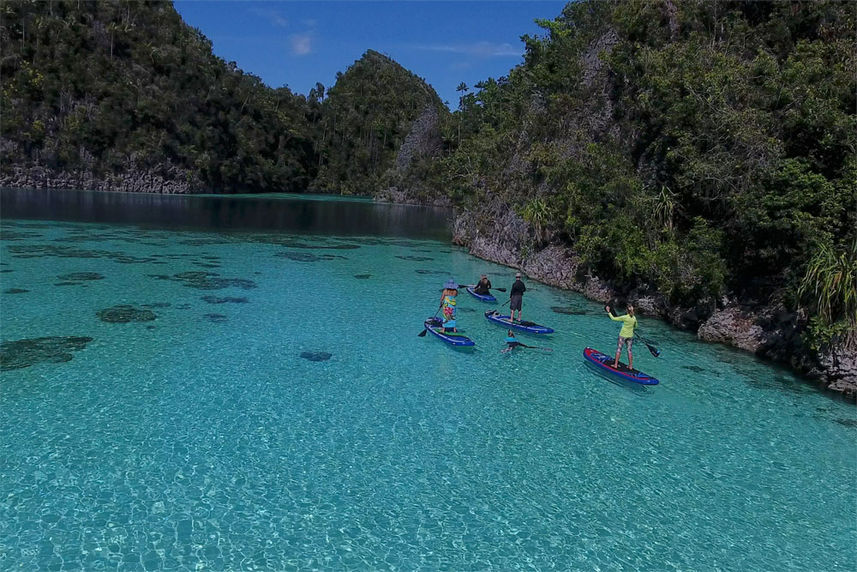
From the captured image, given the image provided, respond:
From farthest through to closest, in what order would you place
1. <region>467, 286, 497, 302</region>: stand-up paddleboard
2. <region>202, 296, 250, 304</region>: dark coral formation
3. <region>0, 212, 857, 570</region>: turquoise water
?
1. <region>467, 286, 497, 302</region>: stand-up paddleboard
2. <region>202, 296, 250, 304</region>: dark coral formation
3. <region>0, 212, 857, 570</region>: turquoise water

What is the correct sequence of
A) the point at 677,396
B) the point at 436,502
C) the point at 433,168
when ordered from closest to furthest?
the point at 436,502 < the point at 677,396 < the point at 433,168

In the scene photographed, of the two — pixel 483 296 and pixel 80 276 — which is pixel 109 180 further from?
pixel 483 296

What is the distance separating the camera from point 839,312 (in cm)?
1560

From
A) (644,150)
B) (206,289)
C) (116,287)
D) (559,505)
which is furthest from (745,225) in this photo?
(116,287)

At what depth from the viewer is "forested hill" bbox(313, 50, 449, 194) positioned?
146 m

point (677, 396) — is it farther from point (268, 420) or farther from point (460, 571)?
point (268, 420)

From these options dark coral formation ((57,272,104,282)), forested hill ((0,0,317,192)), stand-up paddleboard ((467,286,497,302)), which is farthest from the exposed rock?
forested hill ((0,0,317,192))

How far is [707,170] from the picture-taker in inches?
824

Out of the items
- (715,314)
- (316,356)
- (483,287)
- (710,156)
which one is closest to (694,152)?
(710,156)

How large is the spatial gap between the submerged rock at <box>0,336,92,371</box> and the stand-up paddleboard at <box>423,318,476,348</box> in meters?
11.1

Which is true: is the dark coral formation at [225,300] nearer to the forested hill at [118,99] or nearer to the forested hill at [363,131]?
the forested hill at [118,99]

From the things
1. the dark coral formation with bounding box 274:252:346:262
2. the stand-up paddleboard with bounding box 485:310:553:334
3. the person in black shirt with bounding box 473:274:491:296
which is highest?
the person in black shirt with bounding box 473:274:491:296

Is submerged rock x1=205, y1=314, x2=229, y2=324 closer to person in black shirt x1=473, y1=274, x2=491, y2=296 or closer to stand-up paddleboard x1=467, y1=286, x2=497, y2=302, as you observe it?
stand-up paddleboard x1=467, y1=286, x2=497, y2=302

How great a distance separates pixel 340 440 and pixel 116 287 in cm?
1762
